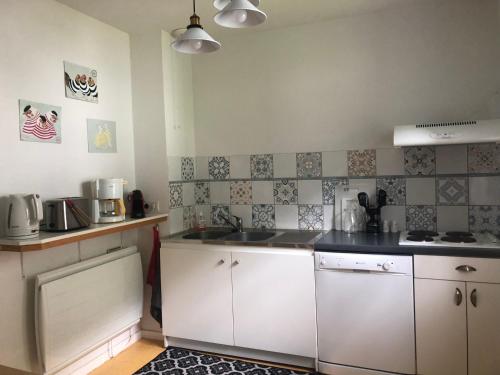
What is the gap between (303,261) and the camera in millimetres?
2465

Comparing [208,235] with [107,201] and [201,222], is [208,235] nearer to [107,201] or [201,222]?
[201,222]

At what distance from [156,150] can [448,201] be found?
2.09 meters

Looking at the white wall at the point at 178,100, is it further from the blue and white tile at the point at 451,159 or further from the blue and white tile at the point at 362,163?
the blue and white tile at the point at 451,159

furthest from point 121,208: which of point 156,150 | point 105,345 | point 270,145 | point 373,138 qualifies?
point 373,138

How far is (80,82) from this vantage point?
263 centimetres

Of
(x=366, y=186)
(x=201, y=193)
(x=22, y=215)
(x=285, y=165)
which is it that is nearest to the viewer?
(x=22, y=215)

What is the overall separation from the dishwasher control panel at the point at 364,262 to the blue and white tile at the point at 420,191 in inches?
24.6

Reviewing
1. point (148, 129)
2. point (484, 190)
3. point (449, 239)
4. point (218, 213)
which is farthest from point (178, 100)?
Result: point (484, 190)

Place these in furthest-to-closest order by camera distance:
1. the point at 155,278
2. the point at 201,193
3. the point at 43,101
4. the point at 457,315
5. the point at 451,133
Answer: the point at 201,193 < the point at 155,278 < the point at 43,101 < the point at 451,133 < the point at 457,315

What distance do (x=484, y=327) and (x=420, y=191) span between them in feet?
3.06

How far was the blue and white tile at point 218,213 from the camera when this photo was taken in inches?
129

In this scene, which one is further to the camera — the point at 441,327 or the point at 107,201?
the point at 107,201

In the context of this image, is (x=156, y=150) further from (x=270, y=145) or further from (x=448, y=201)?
(x=448, y=201)

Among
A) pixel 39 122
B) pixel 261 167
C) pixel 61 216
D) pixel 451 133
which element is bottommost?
pixel 61 216
